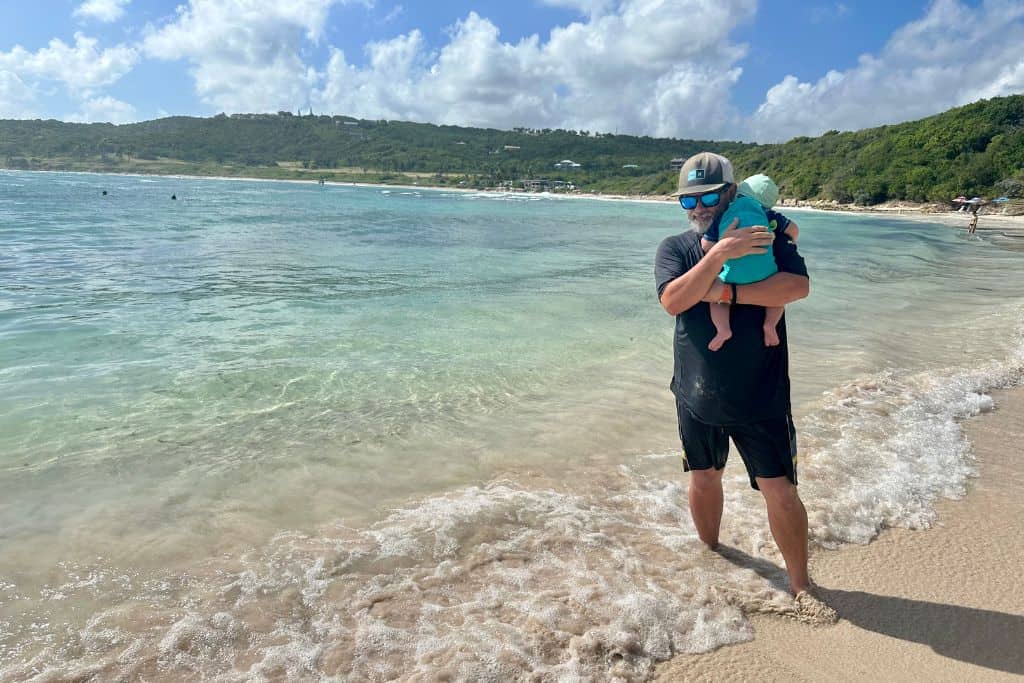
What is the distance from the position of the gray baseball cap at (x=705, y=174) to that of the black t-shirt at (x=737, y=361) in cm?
25

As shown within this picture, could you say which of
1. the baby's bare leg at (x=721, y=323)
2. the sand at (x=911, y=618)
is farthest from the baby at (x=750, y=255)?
the sand at (x=911, y=618)

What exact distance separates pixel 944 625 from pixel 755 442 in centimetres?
125

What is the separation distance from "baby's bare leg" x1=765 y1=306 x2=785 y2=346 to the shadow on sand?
1.38m

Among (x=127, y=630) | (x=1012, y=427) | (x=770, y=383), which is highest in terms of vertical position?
(x=770, y=383)

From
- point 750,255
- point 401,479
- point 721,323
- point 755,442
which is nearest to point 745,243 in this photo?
point 750,255

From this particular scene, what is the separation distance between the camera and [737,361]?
108 inches

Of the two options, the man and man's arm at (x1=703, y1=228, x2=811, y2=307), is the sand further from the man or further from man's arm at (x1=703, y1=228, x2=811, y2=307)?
man's arm at (x1=703, y1=228, x2=811, y2=307)

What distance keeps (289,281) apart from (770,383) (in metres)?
12.5

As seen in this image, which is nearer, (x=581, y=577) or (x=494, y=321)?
(x=581, y=577)

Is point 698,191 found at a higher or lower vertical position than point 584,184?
lower

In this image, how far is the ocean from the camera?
9.25ft

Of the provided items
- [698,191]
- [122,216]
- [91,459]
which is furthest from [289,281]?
[122,216]

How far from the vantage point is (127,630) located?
9.33 feet

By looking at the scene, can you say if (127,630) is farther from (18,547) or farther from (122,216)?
(122,216)
